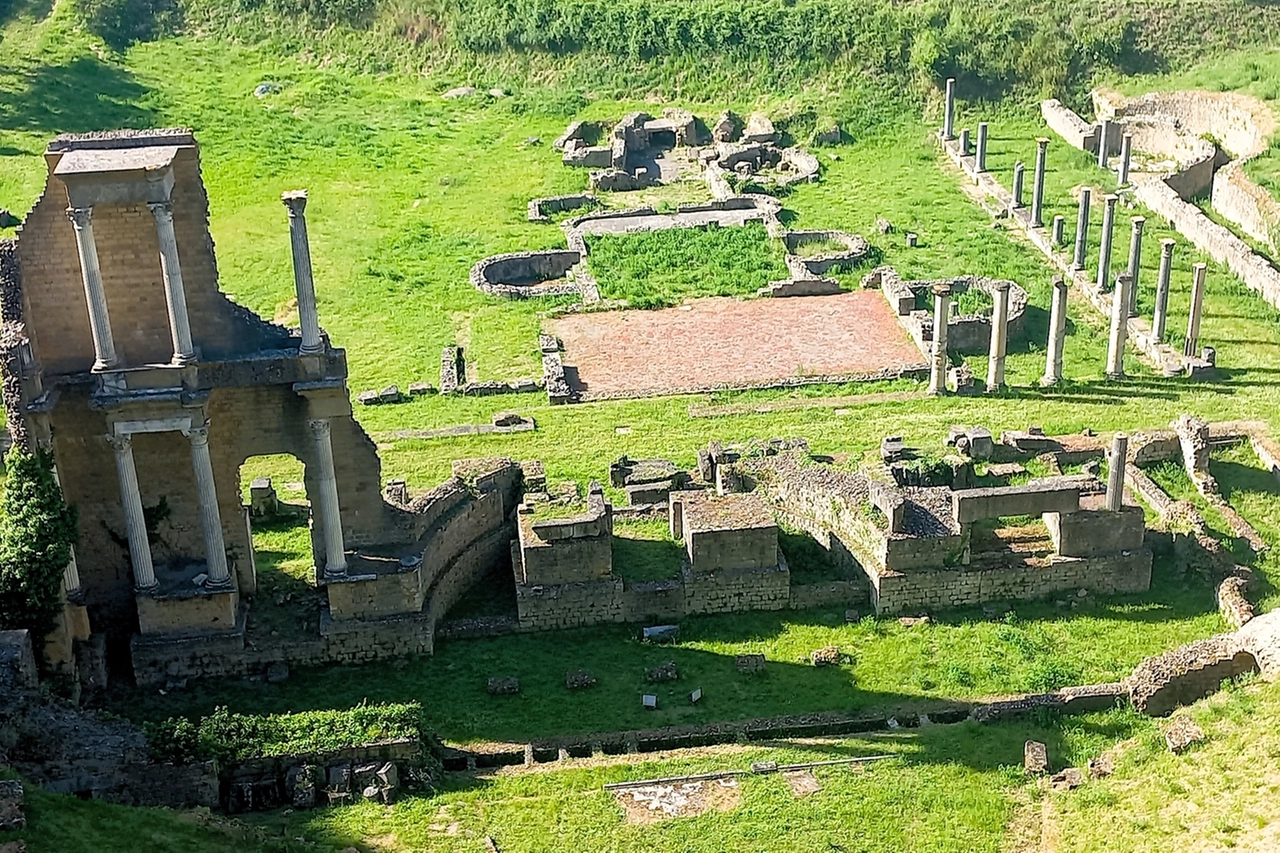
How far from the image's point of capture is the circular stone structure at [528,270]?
4206 cm

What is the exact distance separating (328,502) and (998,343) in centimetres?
1614

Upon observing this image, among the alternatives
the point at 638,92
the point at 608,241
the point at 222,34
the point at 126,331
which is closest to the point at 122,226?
the point at 126,331

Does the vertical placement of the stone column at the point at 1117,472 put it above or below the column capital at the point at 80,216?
below

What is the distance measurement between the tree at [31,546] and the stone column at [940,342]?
18.8 meters

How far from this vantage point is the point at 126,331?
77.9 feet

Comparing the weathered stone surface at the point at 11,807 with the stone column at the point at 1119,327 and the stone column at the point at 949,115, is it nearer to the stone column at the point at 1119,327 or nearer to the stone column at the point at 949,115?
the stone column at the point at 1119,327

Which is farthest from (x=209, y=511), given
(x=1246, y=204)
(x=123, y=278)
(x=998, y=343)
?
(x=1246, y=204)

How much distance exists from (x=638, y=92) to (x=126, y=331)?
38.7m

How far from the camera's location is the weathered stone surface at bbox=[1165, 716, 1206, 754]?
20.8m

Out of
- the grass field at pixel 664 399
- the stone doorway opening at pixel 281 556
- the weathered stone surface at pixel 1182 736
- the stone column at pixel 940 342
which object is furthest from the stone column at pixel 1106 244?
the stone doorway opening at pixel 281 556

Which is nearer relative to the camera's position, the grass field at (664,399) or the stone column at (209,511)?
the grass field at (664,399)

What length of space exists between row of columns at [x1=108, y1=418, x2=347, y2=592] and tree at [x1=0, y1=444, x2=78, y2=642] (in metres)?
1.05

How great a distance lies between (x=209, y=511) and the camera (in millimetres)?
23859

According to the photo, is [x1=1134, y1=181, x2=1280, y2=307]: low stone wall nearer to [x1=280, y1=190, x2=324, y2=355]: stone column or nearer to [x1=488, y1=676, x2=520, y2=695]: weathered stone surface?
[x1=488, y1=676, x2=520, y2=695]: weathered stone surface
